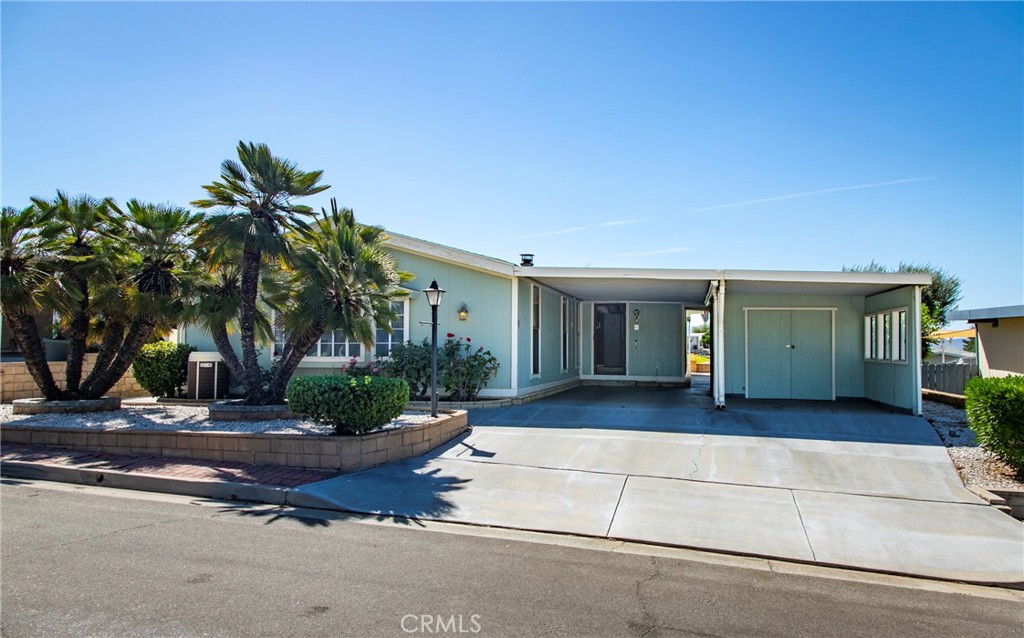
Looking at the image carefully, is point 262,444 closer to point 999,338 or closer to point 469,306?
point 469,306

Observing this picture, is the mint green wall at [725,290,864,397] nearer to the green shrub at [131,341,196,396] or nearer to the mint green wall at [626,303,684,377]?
the mint green wall at [626,303,684,377]

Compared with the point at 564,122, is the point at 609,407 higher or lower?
lower

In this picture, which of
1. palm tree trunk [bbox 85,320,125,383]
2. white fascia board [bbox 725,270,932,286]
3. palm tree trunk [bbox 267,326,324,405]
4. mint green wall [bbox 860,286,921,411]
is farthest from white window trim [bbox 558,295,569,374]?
palm tree trunk [bbox 85,320,125,383]

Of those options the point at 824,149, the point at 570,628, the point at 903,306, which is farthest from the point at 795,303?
the point at 570,628

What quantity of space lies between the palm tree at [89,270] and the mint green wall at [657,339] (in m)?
11.6

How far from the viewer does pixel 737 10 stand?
9.22 m

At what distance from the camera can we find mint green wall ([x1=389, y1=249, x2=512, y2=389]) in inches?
504

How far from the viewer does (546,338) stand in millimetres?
14633

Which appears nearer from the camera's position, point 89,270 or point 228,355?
point 89,270

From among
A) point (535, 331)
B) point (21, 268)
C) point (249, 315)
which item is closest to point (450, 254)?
point (535, 331)

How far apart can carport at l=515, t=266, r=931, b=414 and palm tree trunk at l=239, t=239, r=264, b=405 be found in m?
5.00

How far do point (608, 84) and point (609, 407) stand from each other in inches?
238

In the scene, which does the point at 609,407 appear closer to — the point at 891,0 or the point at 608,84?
the point at 608,84

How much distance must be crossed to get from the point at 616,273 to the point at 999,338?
10128 millimetres
